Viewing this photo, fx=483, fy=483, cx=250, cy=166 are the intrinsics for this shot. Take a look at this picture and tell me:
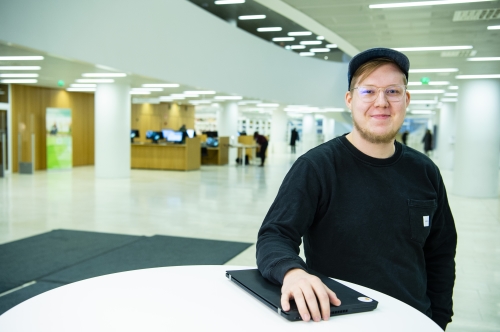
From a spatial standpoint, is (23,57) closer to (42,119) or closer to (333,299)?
(333,299)

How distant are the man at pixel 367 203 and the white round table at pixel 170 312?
0.24 m

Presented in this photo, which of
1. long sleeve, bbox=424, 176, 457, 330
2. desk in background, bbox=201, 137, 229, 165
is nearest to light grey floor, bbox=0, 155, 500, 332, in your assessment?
long sleeve, bbox=424, 176, 457, 330

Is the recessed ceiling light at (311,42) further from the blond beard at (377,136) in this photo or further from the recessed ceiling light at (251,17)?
the blond beard at (377,136)

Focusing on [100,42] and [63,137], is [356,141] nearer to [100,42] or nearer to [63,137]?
[100,42]

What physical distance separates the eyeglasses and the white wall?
739cm

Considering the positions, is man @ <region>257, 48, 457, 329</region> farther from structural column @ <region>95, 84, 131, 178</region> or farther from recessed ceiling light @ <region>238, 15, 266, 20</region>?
recessed ceiling light @ <region>238, 15, 266, 20</region>

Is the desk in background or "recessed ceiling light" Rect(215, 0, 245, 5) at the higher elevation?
"recessed ceiling light" Rect(215, 0, 245, 5)

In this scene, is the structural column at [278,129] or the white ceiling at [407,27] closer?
the white ceiling at [407,27]

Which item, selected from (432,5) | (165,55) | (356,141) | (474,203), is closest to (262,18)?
(165,55)

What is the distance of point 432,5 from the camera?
6.90 meters

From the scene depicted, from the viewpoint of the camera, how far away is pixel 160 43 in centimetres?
1166

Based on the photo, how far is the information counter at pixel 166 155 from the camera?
65.3ft

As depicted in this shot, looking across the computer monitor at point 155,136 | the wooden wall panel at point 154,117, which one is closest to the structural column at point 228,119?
the computer monitor at point 155,136

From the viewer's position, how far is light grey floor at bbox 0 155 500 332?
5.15 meters
